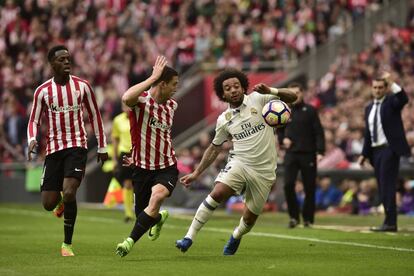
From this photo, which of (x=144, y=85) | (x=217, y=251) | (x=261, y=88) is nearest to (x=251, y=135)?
(x=261, y=88)

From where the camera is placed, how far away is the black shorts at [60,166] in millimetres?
12758

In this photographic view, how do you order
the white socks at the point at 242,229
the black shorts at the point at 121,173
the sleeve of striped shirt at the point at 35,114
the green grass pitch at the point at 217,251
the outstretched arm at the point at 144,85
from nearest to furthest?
the green grass pitch at the point at 217,251 < the outstretched arm at the point at 144,85 < the white socks at the point at 242,229 < the sleeve of striped shirt at the point at 35,114 < the black shorts at the point at 121,173

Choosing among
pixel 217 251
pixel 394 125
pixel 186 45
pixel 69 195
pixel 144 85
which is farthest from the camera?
pixel 186 45

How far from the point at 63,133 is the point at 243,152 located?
206 centimetres

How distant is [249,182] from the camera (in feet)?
40.3

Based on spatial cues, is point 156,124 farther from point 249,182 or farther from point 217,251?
point 217,251

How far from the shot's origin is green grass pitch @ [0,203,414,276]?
35.5ft

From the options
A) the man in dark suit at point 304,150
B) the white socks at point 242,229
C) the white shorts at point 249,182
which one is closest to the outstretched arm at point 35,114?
the white shorts at point 249,182

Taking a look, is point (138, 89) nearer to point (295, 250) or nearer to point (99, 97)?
point (295, 250)

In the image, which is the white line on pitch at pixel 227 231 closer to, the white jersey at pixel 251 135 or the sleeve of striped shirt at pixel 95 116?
Result: the white jersey at pixel 251 135

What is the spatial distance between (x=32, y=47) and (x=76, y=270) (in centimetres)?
2632

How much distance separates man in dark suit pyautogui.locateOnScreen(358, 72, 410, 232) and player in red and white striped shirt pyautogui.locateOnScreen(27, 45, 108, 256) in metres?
5.46

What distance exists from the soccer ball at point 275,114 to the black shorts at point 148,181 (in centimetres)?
114

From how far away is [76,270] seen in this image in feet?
35.6
